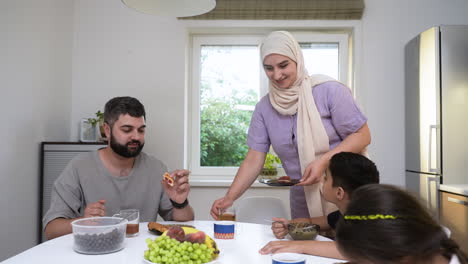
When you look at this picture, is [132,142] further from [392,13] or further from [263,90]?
[392,13]

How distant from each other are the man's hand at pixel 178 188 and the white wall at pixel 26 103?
1194mm

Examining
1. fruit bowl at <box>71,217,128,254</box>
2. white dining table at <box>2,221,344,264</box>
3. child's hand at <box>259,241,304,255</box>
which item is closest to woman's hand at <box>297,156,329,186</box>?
white dining table at <box>2,221,344,264</box>

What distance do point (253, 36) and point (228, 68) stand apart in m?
0.35

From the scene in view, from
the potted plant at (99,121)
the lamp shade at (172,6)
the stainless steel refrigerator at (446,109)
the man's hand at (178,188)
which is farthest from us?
the potted plant at (99,121)

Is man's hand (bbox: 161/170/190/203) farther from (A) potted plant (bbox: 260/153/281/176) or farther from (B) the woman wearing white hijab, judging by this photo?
(A) potted plant (bbox: 260/153/281/176)

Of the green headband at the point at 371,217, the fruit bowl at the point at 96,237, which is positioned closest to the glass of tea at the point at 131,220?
the fruit bowl at the point at 96,237

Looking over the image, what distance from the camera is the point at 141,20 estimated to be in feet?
11.0

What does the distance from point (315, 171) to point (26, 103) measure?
194 centimetres

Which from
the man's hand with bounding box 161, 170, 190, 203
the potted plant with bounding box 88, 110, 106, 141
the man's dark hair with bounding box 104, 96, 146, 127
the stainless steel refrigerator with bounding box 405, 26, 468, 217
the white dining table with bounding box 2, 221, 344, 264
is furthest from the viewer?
the potted plant with bounding box 88, 110, 106, 141

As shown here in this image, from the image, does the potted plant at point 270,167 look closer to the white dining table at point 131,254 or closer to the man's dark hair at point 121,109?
the man's dark hair at point 121,109

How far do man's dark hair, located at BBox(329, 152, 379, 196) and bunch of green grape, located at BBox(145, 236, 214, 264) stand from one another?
68 cm

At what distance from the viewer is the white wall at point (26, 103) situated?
241 cm

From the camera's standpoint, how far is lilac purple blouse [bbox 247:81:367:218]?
185 cm

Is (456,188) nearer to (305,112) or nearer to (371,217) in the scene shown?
(305,112)
